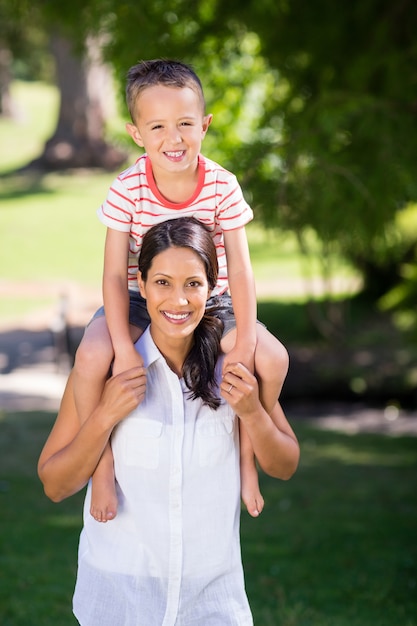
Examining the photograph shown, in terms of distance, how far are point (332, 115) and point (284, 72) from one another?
1.38 metres

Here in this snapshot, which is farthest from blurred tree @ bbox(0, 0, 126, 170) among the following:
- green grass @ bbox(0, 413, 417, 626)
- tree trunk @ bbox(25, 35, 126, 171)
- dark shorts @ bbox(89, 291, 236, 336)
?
dark shorts @ bbox(89, 291, 236, 336)

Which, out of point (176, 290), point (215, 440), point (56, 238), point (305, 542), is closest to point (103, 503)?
point (215, 440)

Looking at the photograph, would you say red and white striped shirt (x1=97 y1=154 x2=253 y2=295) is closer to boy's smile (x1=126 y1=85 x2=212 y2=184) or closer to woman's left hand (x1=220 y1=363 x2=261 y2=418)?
boy's smile (x1=126 y1=85 x2=212 y2=184)

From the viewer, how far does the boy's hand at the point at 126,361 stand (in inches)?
91.7

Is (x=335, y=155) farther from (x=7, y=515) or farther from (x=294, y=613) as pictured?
(x=7, y=515)

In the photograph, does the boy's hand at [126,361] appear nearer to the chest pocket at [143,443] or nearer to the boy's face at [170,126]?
the chest pocket at [143,443]

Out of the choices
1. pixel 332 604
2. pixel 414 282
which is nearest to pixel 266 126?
pixel 332 604

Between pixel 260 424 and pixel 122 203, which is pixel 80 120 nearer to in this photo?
pixel 122 203

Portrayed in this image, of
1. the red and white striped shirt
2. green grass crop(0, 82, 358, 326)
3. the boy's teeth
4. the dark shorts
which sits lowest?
the boy's teeth

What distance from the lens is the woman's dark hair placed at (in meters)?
2.29

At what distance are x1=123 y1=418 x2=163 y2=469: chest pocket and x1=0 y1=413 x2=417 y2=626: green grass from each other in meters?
2.47

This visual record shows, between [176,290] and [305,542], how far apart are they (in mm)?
4265

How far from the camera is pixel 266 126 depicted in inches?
264

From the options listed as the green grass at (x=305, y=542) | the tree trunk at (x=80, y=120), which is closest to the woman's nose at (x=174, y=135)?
the green grass at (x=305, y=542)
